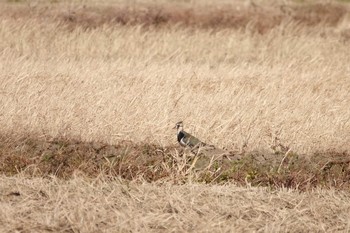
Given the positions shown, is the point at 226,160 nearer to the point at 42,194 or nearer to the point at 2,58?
the point at 42,194

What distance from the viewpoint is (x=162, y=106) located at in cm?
1073

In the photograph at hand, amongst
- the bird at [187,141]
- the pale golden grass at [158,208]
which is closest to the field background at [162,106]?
the pale golden grass at [158,208]

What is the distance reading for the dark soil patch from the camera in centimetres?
852

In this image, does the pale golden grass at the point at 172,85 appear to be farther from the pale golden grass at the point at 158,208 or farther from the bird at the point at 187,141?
the pale golden grass at the point at 158,208

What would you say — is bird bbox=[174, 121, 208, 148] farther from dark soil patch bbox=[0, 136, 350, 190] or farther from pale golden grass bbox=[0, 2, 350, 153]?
pale golden grass bbox=[0, 2, 350, 153]

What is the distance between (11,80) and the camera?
454 inches

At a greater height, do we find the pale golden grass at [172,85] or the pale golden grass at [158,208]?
the pale golden grass at [158,208]

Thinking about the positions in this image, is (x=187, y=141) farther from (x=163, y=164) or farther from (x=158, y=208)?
(x=158, y=208)

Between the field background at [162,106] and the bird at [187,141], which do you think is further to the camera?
the bird at [187,141]

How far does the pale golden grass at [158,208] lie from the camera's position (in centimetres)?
641

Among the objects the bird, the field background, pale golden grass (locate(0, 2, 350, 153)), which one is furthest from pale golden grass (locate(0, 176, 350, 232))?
pale golden grass (locate(0, 2, 350, 153))

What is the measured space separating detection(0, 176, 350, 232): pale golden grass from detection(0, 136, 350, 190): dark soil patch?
0.88 meters

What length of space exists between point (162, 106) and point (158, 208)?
4019 mm

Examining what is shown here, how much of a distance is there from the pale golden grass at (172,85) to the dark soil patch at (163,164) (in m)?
0.48
